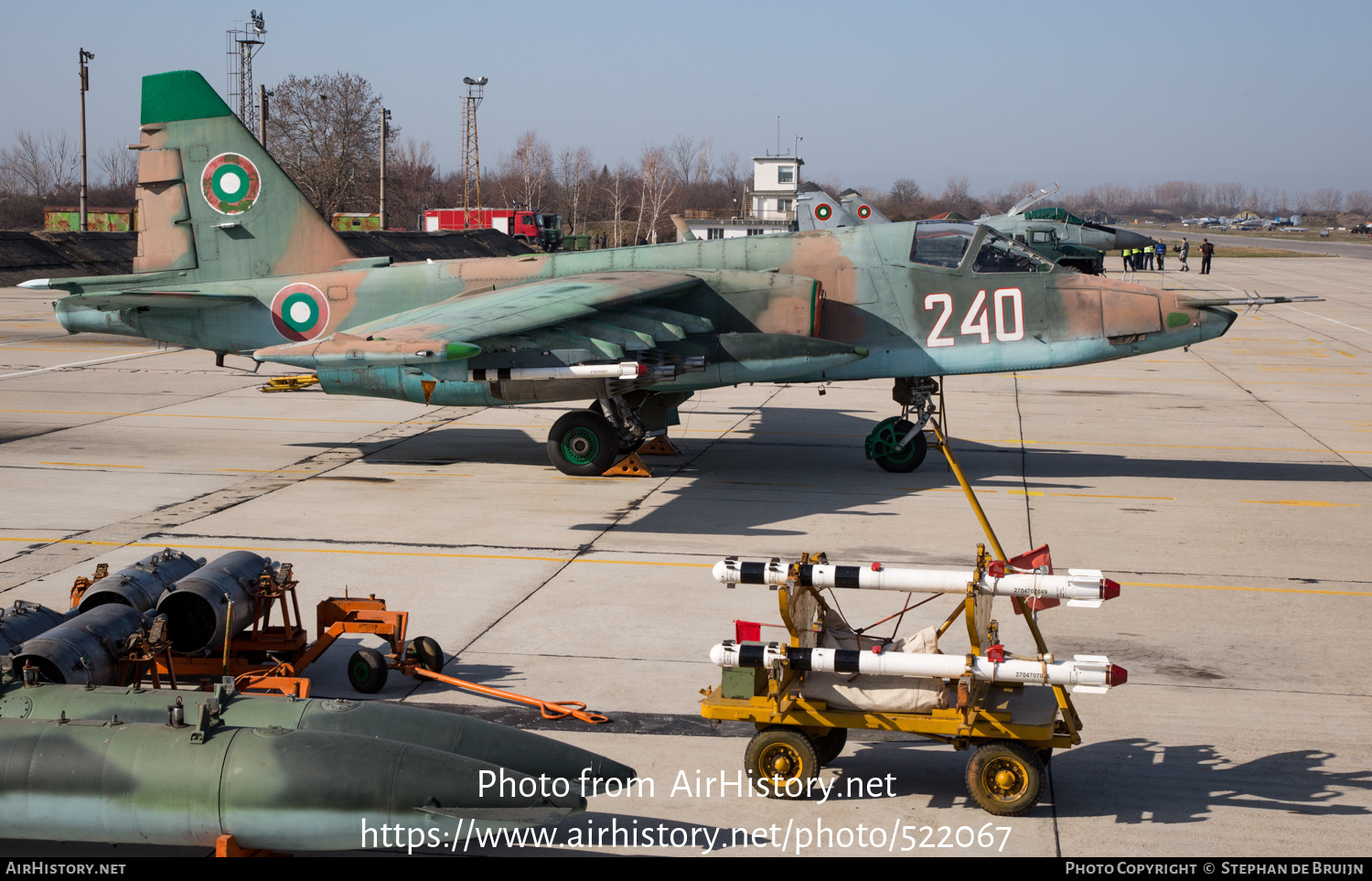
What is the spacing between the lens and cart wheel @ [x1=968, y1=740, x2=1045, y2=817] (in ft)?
22.1

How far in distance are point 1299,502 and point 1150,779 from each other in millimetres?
9285

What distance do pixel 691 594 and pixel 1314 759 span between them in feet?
17.4

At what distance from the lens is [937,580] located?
686 centimetres

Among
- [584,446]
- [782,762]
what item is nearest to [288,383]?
[584,446]

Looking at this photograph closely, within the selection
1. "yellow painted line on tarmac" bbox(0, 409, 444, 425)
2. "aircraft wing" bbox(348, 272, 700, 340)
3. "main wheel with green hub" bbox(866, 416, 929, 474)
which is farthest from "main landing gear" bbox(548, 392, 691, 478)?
"yellow painted line on tarmac" bbox(0, 409, 444, 425)

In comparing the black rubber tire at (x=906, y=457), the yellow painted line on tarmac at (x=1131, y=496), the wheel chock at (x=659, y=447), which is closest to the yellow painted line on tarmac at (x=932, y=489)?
the black rubber tire at (x=906, y=457)

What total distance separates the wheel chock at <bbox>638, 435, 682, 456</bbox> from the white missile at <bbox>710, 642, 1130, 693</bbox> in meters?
11.0

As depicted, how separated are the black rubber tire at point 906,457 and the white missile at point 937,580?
31.5 feet

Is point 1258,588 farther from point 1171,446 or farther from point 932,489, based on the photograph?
point 1171,446

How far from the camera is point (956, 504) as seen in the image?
1475 cm

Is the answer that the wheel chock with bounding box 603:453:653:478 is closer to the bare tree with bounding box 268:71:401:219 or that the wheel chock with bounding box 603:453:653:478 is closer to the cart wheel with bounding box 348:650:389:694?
the cart wheel with bounding box 348:650:389:694
